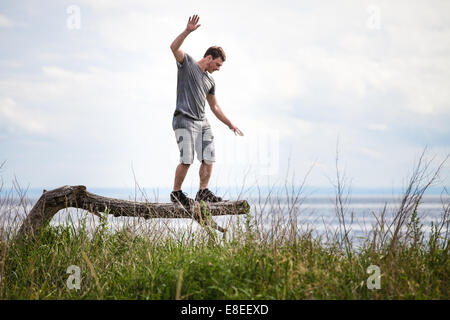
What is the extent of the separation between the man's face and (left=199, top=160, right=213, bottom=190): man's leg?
1.42 m

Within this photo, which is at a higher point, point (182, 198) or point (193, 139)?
point (193, 139)

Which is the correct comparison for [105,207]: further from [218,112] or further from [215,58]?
[215,58]

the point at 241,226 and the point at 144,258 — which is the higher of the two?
the point at 241,226

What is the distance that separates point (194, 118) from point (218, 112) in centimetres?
63

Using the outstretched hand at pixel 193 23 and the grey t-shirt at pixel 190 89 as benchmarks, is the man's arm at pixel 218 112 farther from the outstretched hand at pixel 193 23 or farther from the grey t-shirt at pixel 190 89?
the outstretched hand at pixel 193 23

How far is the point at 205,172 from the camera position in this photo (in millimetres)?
6383

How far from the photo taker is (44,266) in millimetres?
5164

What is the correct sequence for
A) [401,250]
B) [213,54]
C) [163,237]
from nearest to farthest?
[401,250], [163,237], [213,54]

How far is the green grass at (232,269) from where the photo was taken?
11.6 ft

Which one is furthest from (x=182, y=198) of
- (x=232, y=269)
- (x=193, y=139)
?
(x=232, y=269)
